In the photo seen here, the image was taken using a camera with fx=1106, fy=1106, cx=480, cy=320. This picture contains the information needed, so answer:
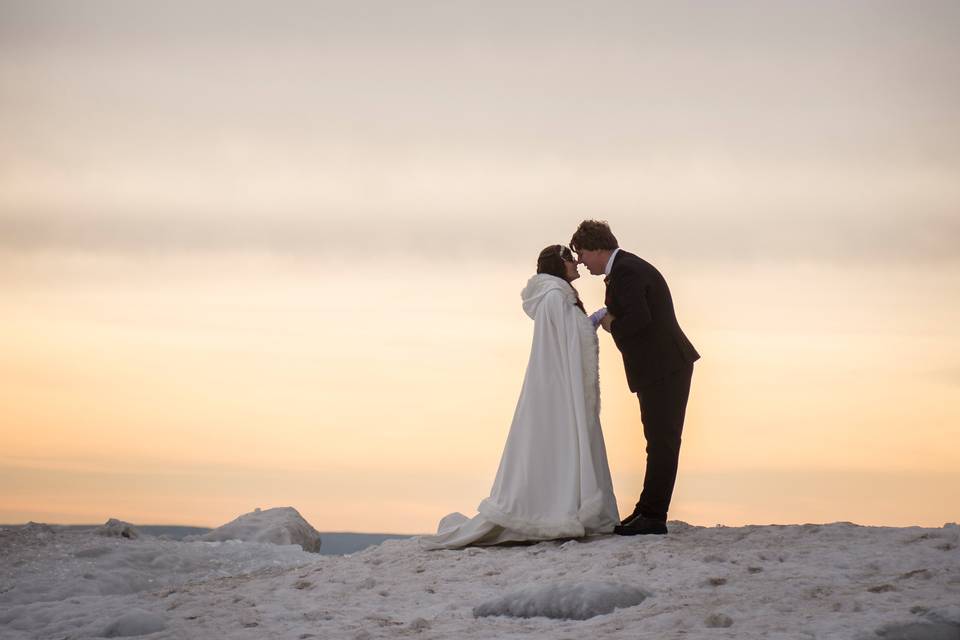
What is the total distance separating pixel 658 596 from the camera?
8555 mm

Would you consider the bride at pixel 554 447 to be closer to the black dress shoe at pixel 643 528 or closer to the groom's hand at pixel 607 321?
the groom's hand at pixel 607 321

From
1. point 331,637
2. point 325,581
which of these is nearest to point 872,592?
point 331,637

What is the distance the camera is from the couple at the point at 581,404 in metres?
10.4

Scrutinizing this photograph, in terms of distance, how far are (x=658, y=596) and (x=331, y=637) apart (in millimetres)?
2537

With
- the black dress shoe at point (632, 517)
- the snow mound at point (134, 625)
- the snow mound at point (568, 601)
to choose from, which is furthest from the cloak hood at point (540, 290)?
the snow mound at point (134, 625)

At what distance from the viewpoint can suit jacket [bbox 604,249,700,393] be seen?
1041 centimetres

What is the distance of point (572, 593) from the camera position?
8.54 meters

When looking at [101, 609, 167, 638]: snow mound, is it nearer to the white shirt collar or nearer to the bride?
the bride

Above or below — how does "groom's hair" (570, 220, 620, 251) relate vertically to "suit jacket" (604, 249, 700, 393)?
above

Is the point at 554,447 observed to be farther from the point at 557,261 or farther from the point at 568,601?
the point at 568,601

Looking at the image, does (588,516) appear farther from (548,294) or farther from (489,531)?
(548,294)

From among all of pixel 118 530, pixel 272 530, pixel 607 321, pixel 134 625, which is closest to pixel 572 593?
pixel 607 321

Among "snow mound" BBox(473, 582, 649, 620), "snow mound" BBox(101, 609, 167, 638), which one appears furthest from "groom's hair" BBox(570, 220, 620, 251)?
"snow mound" BBox(101, 609, 167, 638)

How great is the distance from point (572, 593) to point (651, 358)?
273 centimetres
